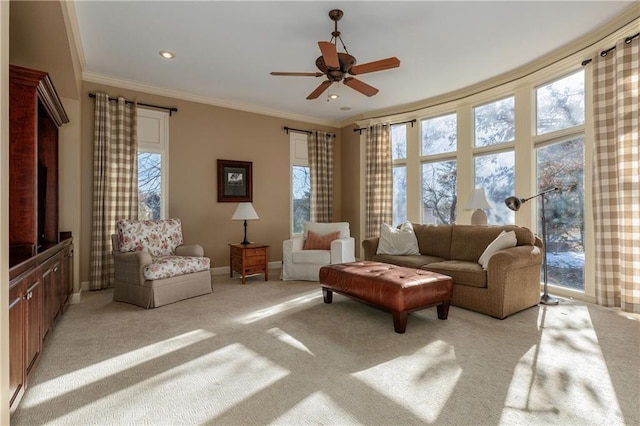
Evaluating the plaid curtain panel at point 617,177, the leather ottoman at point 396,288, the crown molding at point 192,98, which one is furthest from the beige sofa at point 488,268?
the crown molding at point 192,98

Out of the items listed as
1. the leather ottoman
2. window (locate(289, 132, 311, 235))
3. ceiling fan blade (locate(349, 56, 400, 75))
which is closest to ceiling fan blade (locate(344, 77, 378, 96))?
ceiling fan blade (locate(349, 56, 400, 75))

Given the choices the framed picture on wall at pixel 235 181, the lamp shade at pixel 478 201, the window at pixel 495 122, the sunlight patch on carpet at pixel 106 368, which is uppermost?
the window at pixel 495 122

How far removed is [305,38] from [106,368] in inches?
132

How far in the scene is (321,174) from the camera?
21.2 ft

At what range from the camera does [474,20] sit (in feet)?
10.4

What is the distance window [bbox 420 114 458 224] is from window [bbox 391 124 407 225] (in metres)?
0.36

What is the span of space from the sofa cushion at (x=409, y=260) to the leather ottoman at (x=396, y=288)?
63cm

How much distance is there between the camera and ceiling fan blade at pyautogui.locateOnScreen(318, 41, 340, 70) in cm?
266

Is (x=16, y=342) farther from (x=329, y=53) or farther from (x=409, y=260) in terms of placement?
(x=409, y=260)

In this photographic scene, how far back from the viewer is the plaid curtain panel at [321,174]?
6.37 meters

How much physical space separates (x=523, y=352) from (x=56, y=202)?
440 cm

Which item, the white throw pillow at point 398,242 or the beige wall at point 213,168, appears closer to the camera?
the beige wall at point 213,168

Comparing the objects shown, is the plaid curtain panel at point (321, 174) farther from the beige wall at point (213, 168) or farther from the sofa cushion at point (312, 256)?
the sofa cushion at point (312, 256)

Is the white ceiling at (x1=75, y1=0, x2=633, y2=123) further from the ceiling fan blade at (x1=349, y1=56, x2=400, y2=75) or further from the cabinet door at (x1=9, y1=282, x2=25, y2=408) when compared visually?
the cabinet door at (x1=9, y1=282, x2=25, y2=408)
